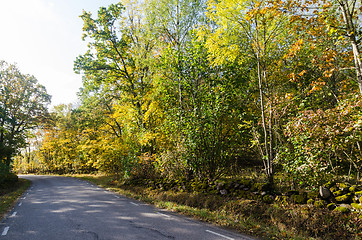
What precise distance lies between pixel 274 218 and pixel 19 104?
32068 mm

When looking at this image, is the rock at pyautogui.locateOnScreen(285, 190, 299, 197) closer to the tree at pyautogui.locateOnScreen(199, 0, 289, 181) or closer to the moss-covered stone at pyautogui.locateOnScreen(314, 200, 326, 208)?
the moss-covered stone at pyautogui.locateOnScreen(314, 200, 326, 208)

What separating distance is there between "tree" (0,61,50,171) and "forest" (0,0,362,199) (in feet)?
13.9

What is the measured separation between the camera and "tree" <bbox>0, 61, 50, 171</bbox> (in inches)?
1015

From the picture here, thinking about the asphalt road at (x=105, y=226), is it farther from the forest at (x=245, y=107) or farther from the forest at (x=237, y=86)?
the forest at (x=237, y=86)

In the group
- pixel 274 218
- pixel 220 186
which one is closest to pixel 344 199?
pixel 274 218

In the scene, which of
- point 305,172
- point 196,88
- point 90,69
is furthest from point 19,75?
point 305,172

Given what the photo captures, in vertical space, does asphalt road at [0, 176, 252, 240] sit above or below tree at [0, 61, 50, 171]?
below

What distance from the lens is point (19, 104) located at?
90.1 ft

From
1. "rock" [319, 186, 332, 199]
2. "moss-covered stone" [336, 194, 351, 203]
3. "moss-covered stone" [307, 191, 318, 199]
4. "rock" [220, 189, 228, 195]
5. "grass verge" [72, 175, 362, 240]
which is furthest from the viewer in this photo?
"rock" [220, 189, 228, 195]

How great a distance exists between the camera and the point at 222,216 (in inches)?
285

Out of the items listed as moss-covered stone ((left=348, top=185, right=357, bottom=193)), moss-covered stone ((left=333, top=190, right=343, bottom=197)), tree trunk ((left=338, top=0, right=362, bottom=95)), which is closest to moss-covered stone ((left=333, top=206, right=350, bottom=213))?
moss-covered stone ((left=333, top=190, right=343, bottom=197))

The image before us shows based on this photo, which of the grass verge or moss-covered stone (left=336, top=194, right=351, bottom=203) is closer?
the grass verge

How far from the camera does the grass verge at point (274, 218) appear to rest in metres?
5.24

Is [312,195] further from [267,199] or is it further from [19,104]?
[19,104]
